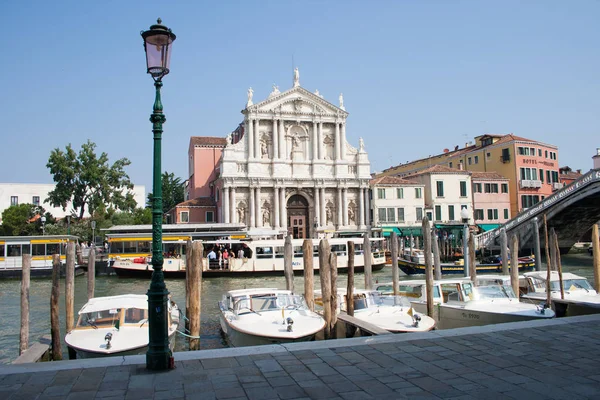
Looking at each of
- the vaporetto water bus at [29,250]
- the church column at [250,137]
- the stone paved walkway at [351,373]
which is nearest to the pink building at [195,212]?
the church column at [250,137]

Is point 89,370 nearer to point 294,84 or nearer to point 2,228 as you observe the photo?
point 294,84

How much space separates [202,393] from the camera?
16.8ft

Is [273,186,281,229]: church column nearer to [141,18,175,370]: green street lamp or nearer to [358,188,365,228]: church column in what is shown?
[358,188,365,228]: church column

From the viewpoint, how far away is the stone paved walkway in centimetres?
513

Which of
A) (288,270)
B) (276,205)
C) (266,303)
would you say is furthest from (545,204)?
(266,303)

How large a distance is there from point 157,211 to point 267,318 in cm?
534

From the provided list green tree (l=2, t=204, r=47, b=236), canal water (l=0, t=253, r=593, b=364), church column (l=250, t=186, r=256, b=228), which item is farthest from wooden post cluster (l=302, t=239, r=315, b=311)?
green tree (l=2, t=204, r=47, b=236)

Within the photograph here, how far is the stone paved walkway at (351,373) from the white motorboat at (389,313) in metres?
3.36

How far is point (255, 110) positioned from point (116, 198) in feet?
Answer: 56.3

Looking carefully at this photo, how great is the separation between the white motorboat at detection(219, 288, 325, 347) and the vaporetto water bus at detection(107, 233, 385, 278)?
16149mm

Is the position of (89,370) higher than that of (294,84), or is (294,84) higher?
(294,84)

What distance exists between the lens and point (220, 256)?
96.9 ft

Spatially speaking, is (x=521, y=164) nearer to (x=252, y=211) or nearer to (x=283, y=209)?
(x=283, y=209)

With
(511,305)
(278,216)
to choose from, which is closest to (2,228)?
(278,216)
